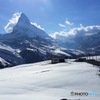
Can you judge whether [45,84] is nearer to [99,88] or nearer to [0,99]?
[99,88]

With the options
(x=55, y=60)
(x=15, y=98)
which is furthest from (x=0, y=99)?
(x=55, y=60)

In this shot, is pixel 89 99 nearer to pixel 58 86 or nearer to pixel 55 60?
pixel 58 86

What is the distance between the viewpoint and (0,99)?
65.2 feet

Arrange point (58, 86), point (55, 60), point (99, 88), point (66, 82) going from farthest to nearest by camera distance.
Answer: point (55, 60) → point (66, 82) → point (58, 86) → point (99, 88)

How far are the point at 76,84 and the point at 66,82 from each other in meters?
2.23

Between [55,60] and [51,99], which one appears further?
[55,60]

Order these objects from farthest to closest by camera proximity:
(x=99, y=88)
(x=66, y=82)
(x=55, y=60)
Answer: (x=55, y=60), (x=66, y=82), (x=99, y=88)

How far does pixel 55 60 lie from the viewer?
10594 centimetres

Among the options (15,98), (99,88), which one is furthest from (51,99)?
(99,88)

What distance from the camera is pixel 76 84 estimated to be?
106 ft

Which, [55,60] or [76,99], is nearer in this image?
[76,99]

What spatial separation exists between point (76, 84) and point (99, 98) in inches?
439

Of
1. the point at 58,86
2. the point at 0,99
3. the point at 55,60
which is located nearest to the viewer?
the point at 0,99

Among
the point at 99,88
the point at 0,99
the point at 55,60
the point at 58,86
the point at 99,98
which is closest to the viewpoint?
the point at 0,99
